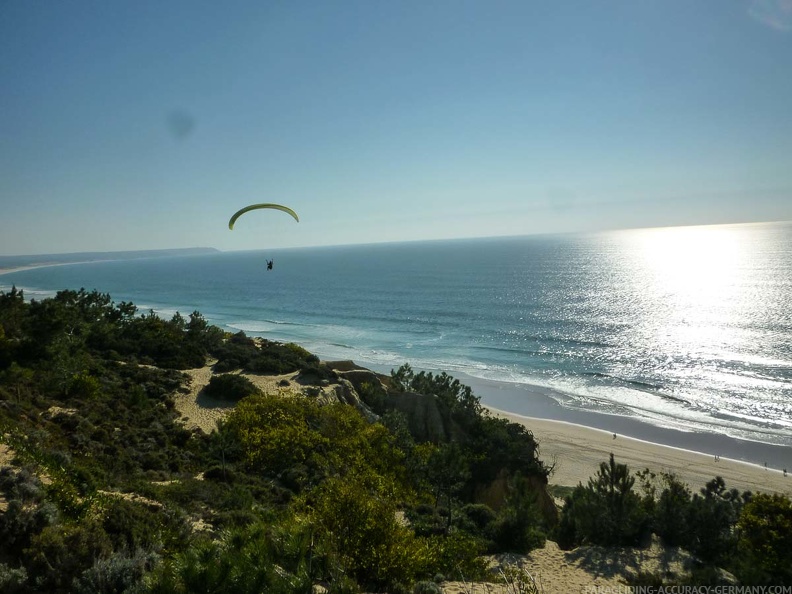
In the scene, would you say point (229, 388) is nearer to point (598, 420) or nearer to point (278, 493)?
point (278, 493)

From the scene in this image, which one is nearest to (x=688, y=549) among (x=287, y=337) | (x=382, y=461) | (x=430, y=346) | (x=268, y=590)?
(x=382, y=461)

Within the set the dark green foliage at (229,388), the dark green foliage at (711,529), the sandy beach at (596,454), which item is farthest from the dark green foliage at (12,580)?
the dark green foliage at (229,388)

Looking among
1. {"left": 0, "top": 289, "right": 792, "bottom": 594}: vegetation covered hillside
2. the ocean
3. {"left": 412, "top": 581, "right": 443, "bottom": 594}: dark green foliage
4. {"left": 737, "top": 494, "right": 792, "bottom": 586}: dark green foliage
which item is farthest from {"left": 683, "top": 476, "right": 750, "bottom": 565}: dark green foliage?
the ocean

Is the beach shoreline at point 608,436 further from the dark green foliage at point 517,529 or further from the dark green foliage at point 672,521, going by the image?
the dark green foliage at point 517,529

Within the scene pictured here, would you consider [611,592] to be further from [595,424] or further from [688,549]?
[595,424]

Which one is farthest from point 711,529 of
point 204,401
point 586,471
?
point 204,401
